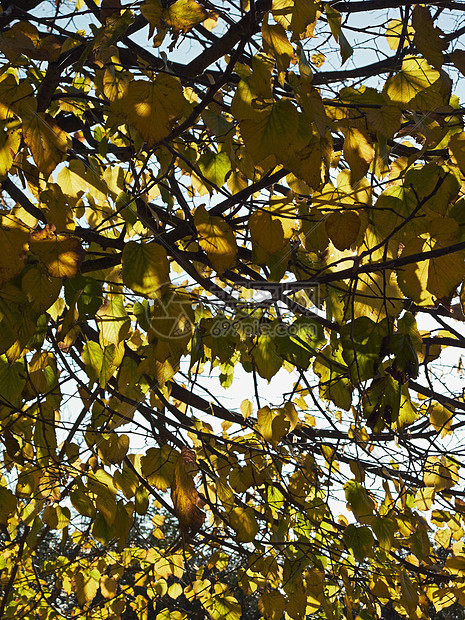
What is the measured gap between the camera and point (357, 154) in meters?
0.93

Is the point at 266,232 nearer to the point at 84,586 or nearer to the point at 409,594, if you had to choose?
the point at 409,594

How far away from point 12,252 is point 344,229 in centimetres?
54

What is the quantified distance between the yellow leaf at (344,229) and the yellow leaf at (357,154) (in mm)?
61

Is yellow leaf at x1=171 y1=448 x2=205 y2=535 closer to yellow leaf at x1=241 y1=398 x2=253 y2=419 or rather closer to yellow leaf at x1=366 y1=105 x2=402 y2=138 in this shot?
yellow leaf at x1=366 y1=105 x2=402 y2=138

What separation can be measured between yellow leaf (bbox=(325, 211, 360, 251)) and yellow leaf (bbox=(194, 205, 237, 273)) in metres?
0.18

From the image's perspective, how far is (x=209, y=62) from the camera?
1301 millimetres

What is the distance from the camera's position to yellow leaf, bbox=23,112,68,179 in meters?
0.92

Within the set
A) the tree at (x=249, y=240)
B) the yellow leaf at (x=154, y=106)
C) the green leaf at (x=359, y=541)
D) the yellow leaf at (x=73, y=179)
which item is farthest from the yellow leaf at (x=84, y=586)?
the yellow leaf at (x=154, y=106)

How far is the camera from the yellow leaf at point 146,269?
91cm

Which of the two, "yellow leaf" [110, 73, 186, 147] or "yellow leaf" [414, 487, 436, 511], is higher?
"yellow leaf" [110, 73, 186, 147]

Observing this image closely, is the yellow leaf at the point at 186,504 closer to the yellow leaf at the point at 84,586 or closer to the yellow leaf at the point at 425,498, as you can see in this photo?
the yellow leaf at the point at 425,498

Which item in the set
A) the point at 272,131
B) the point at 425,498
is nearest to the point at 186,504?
the point at 272,131

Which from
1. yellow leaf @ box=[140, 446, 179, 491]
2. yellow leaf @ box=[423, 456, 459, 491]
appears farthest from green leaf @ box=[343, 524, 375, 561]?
yellow leaf @ box=[140, 446, 179, 491]

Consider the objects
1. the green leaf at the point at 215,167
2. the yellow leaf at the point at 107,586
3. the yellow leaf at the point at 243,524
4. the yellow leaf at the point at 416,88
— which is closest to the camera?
the yellow leaf at the point at 416,88
